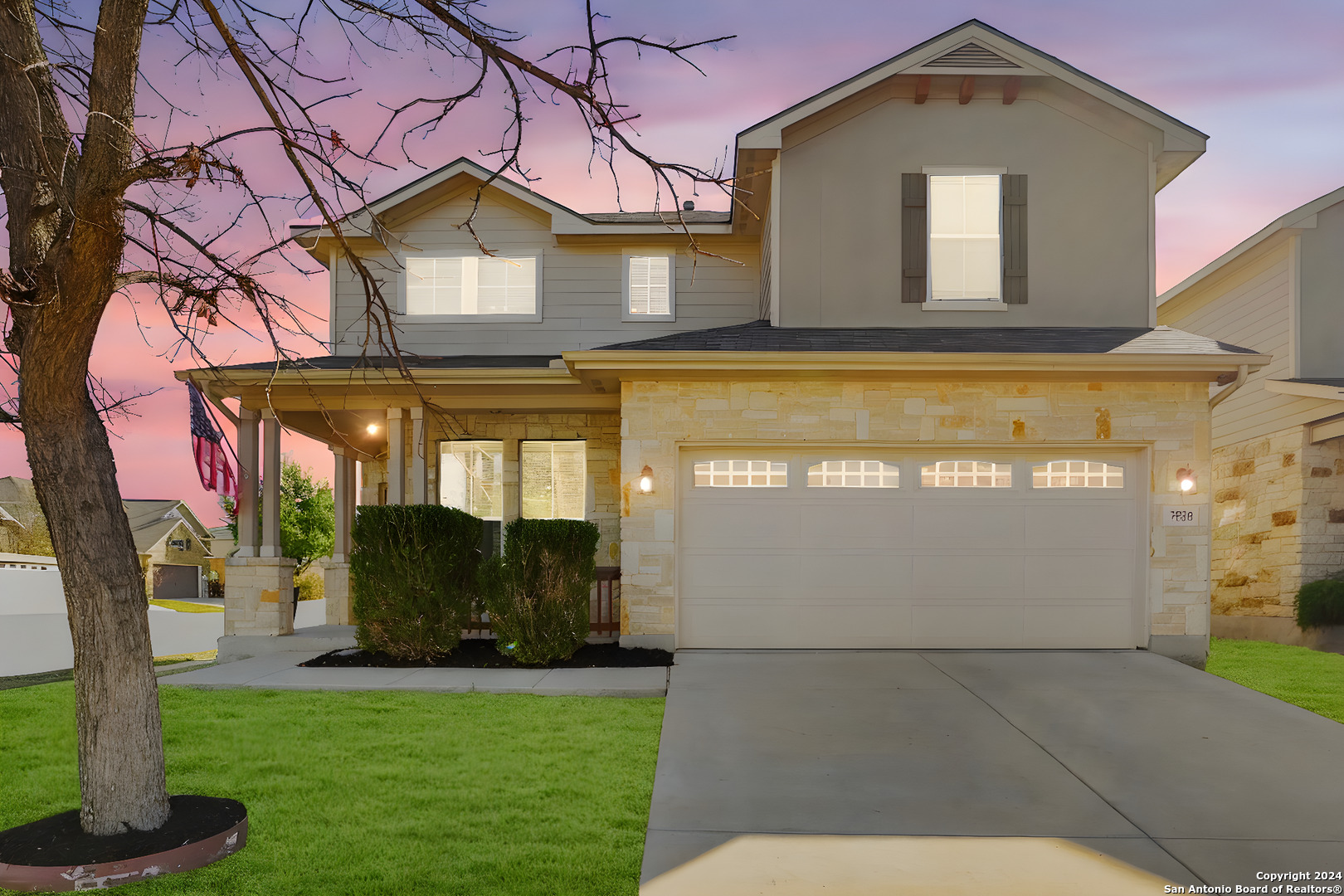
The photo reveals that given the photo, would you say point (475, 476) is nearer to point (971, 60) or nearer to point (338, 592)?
point (338, 592)

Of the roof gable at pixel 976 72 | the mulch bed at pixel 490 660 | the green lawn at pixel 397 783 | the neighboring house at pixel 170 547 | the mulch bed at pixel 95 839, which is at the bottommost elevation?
the neighboring house at pixel 170 547

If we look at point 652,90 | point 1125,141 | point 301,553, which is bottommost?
point 301,553

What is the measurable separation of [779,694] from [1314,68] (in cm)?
1043

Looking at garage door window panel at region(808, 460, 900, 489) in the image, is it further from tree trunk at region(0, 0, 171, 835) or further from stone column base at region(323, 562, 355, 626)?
stone column base at region(323, 562, 355, 626)

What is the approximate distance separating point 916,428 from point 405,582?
5.57 meters

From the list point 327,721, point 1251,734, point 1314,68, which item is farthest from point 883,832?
point 1314,68

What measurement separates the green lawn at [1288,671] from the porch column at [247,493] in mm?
11215

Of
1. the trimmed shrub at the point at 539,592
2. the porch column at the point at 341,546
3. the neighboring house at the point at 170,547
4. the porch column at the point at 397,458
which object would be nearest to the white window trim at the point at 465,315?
the porch column at the point at 397,458

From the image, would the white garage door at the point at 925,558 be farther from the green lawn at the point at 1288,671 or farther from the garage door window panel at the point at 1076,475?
the green lawn at the point at 1288,671

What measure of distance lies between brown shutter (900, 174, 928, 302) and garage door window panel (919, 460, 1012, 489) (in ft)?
7.14

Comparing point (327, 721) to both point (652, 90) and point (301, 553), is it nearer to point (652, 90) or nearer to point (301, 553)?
point (652, 90)

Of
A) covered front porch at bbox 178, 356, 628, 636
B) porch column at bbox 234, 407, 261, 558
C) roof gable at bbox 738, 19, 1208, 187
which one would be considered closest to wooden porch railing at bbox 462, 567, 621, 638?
covered front porch at bbox 178, 356, 628, 636

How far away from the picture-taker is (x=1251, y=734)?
20.3 feet

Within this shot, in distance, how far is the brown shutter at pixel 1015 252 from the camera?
10.3 m
